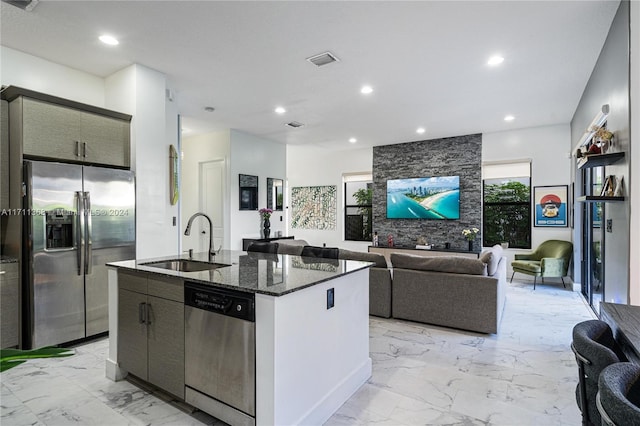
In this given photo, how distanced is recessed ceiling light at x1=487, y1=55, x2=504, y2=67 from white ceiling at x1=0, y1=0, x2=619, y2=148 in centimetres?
6

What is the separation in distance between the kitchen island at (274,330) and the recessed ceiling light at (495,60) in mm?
2655

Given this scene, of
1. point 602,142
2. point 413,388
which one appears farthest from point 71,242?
point 602,142

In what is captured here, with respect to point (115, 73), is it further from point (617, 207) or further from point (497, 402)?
point (617, 207)

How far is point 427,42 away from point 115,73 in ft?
11.1

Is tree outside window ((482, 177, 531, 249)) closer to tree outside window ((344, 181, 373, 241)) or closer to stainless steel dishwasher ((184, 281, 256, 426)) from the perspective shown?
tree outside window ((344, 181, 373, 241))

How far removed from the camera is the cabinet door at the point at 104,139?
11.2ft

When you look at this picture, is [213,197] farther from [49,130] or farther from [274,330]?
[274,330]

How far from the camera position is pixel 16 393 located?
2.42m

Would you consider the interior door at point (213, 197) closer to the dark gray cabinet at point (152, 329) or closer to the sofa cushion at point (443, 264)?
the sofa cushion at point (443, 264)

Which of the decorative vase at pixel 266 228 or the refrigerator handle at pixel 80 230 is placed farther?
the decorative vase at pixel 266 228

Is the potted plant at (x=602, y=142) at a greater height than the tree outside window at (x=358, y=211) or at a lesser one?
greater

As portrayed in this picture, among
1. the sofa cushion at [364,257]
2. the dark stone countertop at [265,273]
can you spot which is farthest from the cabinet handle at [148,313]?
the sofa cushion at [364,257]

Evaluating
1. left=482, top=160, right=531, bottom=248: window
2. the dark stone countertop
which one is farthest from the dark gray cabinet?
left=482, top=160, right=531, bottom=248: window

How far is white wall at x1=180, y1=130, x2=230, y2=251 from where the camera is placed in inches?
258
